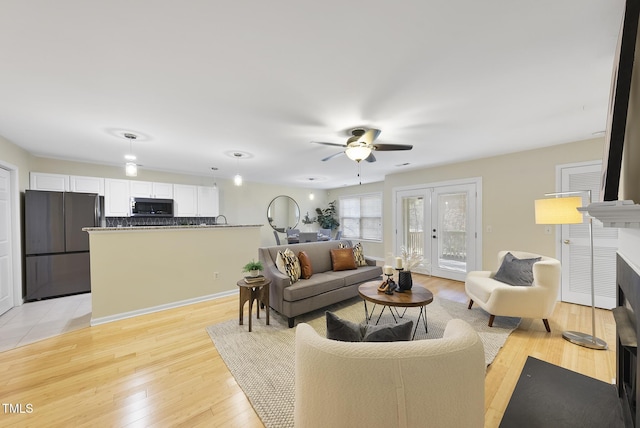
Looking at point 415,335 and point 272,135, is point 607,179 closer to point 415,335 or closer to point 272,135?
point 415,335

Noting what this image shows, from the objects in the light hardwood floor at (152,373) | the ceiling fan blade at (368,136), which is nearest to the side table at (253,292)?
the light hardwood floor at (152,373)

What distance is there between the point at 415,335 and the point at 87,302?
483 cm

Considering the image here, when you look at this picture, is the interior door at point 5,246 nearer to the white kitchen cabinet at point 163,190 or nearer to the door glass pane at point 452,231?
the white kitchen cabinet at point 163,190

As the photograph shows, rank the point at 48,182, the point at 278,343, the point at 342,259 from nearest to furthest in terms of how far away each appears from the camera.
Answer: the point at 278,343
the point at 342,259
the point at 48,182

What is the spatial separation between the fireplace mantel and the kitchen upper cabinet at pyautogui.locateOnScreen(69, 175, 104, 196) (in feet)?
20.4

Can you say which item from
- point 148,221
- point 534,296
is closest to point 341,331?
point 534,296

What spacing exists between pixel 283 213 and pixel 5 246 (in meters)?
5.31

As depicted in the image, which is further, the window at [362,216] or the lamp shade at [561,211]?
the window at [362,216]

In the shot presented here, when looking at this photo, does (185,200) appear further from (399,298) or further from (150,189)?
(399,298)

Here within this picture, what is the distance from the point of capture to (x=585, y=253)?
3357mm

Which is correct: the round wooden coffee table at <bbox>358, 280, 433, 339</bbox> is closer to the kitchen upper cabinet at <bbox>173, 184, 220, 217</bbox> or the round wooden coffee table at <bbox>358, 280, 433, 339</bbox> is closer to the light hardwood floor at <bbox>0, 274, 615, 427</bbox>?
the light hardwood floor at <bbox>0, 274, 615, 427</bbox>

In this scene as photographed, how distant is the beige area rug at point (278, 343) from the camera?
5.58ft

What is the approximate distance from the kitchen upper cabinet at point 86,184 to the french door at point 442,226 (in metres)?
5.91

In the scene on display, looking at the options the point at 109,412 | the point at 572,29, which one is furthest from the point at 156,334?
the point at 572,29
